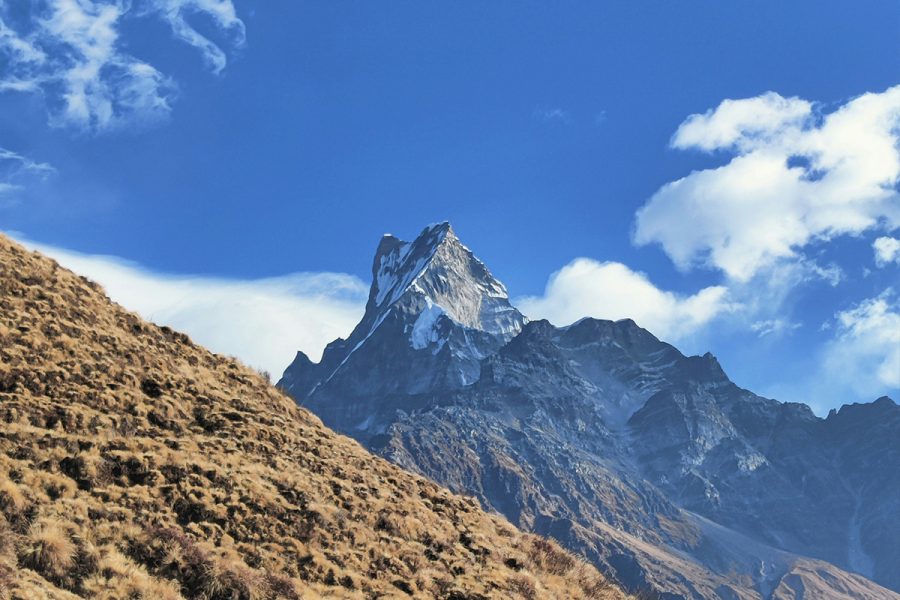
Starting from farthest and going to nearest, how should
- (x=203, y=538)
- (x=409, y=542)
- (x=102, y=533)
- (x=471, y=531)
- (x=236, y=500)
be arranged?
(x=471, y=531)
(x=409, y=542)
(x=236, y=500)
(x=203, y=538)
(x=102, y=533)

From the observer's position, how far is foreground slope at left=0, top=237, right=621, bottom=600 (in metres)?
28.3

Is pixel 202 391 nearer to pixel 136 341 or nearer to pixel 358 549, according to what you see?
pixel 136 341

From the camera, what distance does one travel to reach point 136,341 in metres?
45.1

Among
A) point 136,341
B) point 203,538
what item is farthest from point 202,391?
point 203,538

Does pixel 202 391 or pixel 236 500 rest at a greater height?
pixel 202 391

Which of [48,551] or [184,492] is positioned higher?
[184,492]

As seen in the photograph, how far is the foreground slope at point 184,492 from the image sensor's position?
2833 centimetres

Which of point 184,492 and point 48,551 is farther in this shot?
point 184,492

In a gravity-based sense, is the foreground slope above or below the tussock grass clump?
above

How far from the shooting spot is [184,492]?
33000 millimetres

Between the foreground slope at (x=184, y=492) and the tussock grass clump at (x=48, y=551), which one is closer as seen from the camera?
the tussock grass clump at (x=48, y=551)

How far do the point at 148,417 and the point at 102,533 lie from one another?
10107 millimetres

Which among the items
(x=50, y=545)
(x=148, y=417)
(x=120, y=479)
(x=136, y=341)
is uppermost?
(x=136, y=341)

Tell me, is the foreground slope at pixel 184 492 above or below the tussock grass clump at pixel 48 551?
above
